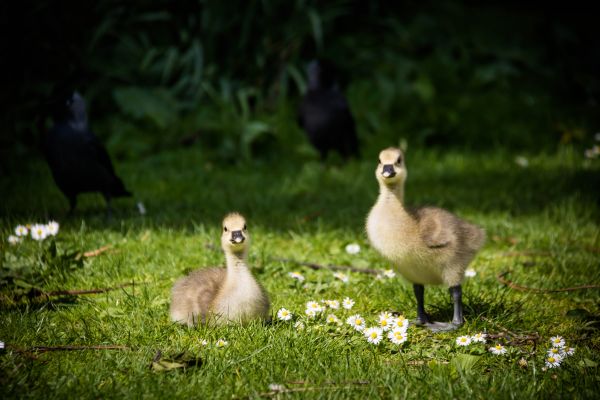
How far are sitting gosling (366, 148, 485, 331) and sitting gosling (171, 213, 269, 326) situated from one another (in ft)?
2.29

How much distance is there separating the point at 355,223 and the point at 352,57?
16.2 ft

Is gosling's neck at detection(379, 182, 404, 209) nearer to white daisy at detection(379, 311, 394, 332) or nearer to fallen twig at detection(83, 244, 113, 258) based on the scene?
white daisy at detection(379, 311, 394, 332)

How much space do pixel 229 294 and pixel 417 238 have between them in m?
1.05

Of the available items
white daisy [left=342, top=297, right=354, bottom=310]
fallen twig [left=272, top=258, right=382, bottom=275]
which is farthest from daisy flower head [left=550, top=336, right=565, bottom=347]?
fallen twig [left=272, top=258, right=382, bottom=275]

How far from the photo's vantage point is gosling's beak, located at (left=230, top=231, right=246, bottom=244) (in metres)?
3.42

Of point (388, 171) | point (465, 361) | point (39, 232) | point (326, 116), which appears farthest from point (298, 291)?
point (326, 116)

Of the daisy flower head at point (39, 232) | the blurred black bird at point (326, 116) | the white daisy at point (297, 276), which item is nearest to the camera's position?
the white daisy at point (297, 276)

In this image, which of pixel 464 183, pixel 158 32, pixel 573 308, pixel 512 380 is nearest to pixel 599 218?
pixel 464 183

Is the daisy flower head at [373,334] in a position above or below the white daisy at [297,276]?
below

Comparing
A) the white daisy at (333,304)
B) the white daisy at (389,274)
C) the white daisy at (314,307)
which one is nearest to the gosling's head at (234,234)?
the white daisy at (314,307)

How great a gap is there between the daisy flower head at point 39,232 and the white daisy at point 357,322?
2.20m

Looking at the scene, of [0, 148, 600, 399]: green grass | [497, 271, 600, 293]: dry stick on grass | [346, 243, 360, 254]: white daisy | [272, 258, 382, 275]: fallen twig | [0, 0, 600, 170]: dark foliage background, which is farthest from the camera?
[0, 0, 600, 170]: dark foliage background

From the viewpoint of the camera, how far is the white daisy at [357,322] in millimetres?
3605

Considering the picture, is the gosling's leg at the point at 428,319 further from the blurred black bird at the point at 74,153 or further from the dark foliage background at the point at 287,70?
the dark foliage background at the point at 287,70
